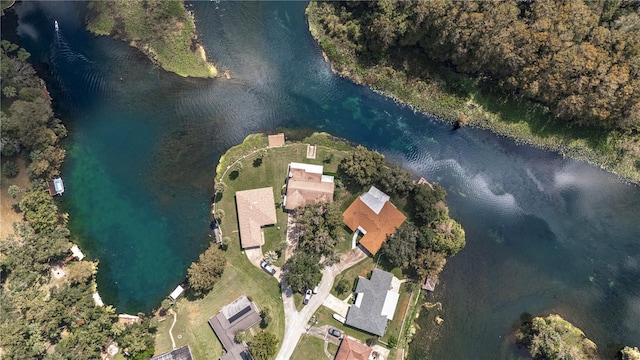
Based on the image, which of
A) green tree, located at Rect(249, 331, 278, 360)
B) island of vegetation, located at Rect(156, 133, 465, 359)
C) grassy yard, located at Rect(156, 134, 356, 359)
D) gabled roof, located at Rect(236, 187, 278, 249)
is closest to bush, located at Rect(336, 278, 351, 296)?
island of vegetation, located at Rect(156, 133, 465, 359)

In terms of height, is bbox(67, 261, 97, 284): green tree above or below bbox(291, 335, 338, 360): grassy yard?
above

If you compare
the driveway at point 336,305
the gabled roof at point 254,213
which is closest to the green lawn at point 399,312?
the driveway at point 336,305

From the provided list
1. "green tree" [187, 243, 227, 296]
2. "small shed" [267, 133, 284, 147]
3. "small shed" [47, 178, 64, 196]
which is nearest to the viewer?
"green tree" [187, 243, 227, 296]

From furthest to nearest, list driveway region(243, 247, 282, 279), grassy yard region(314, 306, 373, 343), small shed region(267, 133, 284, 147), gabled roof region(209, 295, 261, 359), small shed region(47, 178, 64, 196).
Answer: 1. small shed region(267, 133, 284, 147)
2. small shed region(47, 178, 64, 196)
3. driveway region(243, 247, 282, 279)
4. grassy yard region(314, 306, 373, 343)
5. gabled roof region(209, 295, 261, 359)

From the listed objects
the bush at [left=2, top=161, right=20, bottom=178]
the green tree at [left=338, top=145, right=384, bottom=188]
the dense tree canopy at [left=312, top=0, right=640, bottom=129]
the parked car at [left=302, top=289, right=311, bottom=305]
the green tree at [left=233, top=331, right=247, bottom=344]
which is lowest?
the green tree at [left=233, top=331, right=247, bottom=344]

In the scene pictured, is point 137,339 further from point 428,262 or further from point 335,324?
point 428,262

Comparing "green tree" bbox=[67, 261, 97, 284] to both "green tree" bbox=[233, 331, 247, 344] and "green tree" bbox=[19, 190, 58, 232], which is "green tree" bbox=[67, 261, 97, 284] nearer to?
"green tree" bbox=[19, 190, 58, 232]

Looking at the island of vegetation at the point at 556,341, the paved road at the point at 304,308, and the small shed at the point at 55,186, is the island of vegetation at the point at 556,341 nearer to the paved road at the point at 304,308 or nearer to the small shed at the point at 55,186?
the paved road at the point at 304,308

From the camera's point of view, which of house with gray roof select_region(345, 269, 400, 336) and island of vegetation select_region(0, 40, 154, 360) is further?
house with gray roof select_region(345, 269, 400, 336)
